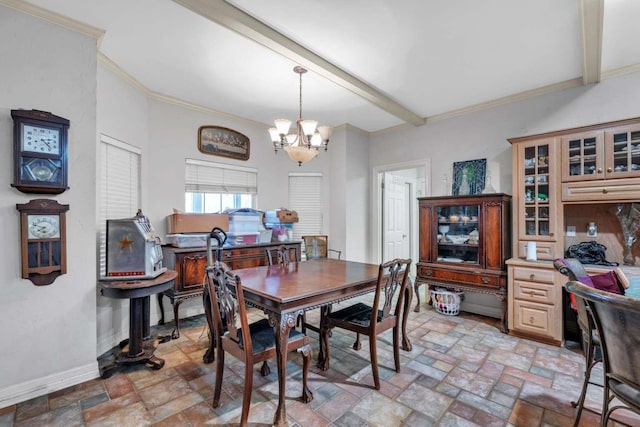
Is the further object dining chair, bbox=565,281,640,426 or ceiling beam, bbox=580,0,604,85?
ceiling beam, bbox=580,0,604,85

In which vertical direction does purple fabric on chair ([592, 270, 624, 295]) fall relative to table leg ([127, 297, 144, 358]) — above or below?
above

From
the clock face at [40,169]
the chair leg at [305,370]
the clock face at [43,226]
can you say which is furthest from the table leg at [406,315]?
the clock face at [40,169]

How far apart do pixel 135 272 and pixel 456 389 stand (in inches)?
109

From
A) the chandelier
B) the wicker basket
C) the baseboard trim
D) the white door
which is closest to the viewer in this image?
the baseboard trim

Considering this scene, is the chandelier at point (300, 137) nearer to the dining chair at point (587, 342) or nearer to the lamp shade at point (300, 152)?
the lamp shade at point (300, 152)

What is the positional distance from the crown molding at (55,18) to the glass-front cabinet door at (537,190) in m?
4.23

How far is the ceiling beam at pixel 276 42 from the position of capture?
2049 millimetres

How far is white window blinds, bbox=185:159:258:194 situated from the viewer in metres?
3.89

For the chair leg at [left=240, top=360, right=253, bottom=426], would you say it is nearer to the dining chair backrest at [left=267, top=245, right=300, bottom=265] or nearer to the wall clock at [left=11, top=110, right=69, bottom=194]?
the dining chair backrest at [left=267, top=245, right=300, bottom=265]

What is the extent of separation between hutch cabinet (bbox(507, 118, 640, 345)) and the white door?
7.07ft

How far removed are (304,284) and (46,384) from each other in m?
2.00

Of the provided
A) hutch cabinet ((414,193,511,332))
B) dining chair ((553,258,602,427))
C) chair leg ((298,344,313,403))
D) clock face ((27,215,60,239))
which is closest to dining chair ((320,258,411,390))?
chair leg ((298,344,313,403))

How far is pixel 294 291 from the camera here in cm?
198

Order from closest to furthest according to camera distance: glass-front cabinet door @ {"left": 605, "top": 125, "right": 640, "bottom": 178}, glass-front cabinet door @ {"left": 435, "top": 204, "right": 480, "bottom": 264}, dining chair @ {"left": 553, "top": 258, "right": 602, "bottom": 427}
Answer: dining chair @ {"left": 553, "top": 258, "right": 602, "bottom": 427} → glass-front cabinet door @ {"left": 605, "top": 125, "right": 640, "bottom": 178} → glass-front cabinet door @ {"left": 435, "top": 204, "right": 480, "bottom": 264}
